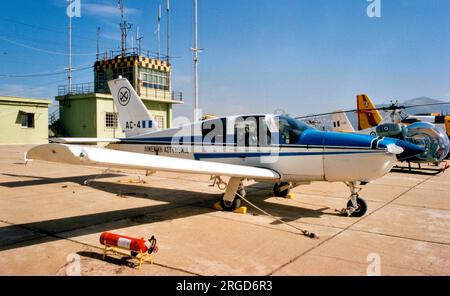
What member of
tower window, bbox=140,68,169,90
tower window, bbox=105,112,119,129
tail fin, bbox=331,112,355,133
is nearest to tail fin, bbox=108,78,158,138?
tail fin, bbox=331,112,355,133

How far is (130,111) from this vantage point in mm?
10812

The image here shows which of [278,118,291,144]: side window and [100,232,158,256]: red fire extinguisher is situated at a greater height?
[278,118,291,144]: side window

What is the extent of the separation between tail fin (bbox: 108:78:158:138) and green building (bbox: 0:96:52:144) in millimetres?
23063

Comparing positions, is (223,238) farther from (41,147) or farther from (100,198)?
(100,198)

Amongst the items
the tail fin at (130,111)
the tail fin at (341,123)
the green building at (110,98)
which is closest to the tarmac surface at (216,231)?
the tail fin at (130,111)

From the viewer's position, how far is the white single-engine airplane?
620 centimetres

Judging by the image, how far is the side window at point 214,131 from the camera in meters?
7.96

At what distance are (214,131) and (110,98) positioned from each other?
26331 mm

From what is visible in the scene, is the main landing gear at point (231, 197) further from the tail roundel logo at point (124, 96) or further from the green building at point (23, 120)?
the green building at point (23, 120)

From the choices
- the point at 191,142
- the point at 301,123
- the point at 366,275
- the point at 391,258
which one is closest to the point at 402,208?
the point at 301,123

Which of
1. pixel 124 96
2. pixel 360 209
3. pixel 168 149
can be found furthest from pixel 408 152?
pixel 124 96

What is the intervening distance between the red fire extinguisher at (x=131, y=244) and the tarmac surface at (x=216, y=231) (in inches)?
7.5

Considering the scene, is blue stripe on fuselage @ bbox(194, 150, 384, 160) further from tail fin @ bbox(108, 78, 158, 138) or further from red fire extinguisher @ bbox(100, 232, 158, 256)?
red fire extinguisher @ bbox(100, 232, 158, 256)
